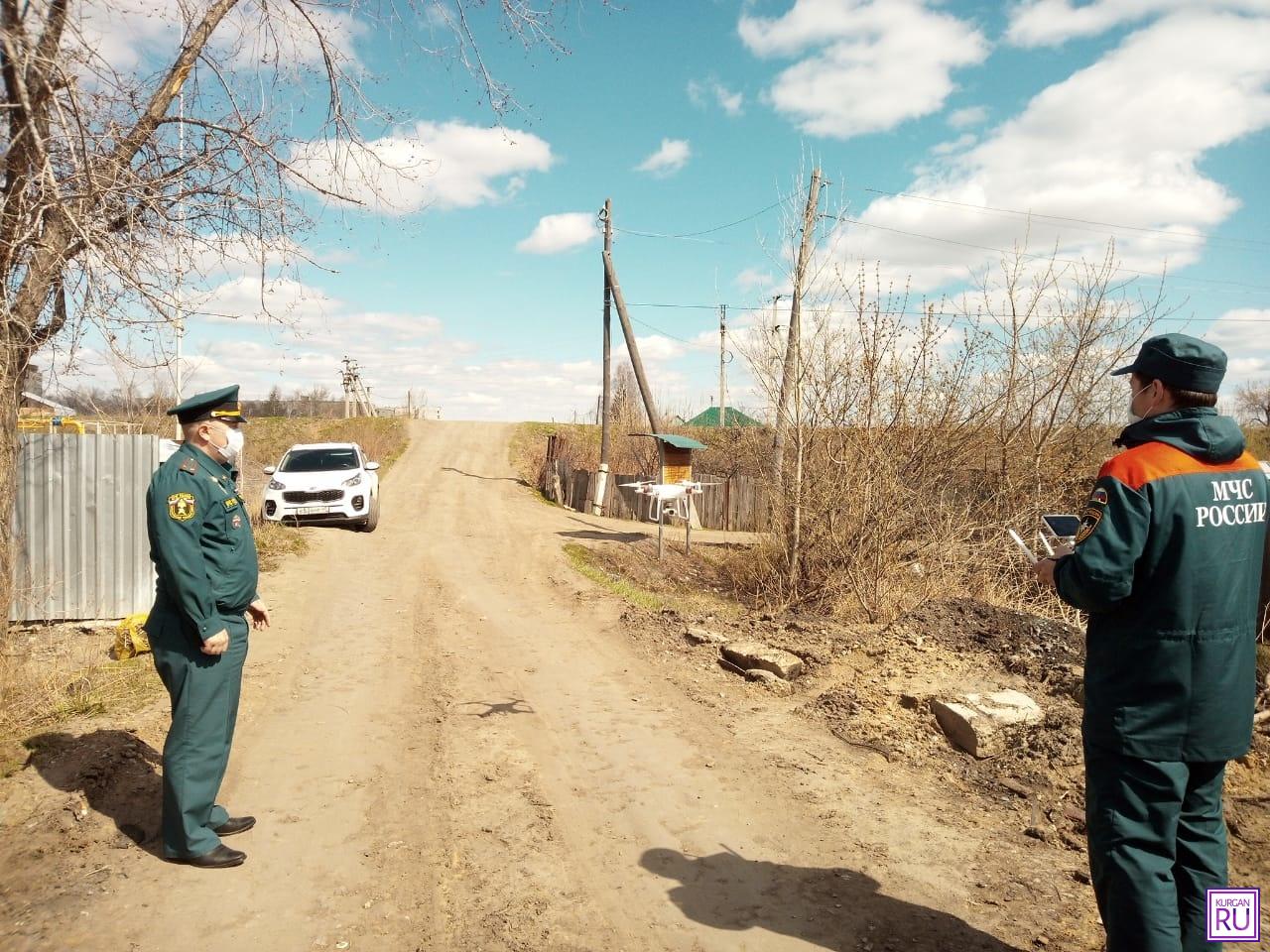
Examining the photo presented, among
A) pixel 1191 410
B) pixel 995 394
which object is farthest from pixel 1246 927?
pixel 995 394

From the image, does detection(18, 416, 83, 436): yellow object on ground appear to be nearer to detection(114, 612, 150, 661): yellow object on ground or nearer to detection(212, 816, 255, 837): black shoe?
detection(114, 612, 150, 661): yellow object on ground

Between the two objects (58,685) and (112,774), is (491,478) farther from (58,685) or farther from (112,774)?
(112,774)

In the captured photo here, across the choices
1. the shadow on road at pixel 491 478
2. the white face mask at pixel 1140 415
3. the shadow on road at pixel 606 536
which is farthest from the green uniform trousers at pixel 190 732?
the shadow on road at pixel 491 478

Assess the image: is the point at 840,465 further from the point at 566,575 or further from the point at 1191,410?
the point at 1191,410

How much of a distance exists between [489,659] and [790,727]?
2.93 meters

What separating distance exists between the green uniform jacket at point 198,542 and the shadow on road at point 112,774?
1234mm

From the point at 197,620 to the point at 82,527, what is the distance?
5472mm

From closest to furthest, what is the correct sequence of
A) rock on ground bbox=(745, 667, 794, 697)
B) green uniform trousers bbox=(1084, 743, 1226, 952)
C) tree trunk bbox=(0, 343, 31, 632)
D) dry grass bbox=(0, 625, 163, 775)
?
green uniform trousers bbox=(1084, 743, 1226, 952) < dry grass bbox=(0, 625, 163, 775) < tree trunk bbox=(0, 343, 31, 632) < rock on ground bbox=(745, 667, 794, 697)

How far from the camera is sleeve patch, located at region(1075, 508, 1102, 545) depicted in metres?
2.75

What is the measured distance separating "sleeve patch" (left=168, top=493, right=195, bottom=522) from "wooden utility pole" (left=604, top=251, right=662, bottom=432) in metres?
16.2

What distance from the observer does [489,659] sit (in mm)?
7621

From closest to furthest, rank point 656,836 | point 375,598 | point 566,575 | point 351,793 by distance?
point 656,836
point 351,793
point 375,598
point 566,575

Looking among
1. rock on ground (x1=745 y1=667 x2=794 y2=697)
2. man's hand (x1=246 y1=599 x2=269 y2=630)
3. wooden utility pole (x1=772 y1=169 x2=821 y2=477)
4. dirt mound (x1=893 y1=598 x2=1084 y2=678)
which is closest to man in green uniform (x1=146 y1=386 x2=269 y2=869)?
man's hand (x1=246 y1=599 x2=269 y2=630)

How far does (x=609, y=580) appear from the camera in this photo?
1169 centimetres
